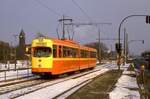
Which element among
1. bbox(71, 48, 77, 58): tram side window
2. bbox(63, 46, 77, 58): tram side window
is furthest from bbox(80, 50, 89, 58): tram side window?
bbox(63, 46, 77, 58): tram side window

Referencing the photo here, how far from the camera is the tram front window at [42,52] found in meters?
31.3

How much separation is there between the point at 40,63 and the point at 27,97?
1347 centimetres

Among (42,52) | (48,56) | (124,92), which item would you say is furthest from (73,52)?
(124,92)

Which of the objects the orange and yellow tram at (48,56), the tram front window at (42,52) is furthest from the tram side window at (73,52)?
the tram front window at (42,52)

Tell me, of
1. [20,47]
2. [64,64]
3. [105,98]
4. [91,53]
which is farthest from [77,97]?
[20,47]

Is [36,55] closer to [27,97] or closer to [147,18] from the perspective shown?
[27,97]

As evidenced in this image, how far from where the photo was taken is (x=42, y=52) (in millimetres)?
31734

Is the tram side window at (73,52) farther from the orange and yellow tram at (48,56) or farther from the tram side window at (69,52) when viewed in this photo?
the orange and yellow tram at (48,56)

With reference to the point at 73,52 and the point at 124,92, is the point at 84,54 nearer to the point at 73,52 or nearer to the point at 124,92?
the point at 73,52

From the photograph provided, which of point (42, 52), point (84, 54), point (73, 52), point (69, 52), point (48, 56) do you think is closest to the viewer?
point (48, 56)

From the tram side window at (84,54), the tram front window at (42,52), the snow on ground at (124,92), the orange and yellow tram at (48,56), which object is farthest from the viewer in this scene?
the tram side window at (84,54)

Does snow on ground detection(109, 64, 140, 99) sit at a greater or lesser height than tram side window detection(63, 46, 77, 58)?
lesser

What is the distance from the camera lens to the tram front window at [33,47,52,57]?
31.3 metres

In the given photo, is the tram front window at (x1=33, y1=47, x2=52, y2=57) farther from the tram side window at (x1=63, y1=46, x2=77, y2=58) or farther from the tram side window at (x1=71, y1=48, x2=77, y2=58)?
the tram side window at (x1=71, y1=48, x2=77, y2=58)
